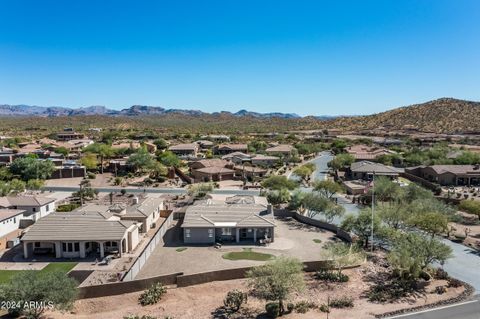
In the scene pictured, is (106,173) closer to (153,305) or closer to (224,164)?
(224,164)

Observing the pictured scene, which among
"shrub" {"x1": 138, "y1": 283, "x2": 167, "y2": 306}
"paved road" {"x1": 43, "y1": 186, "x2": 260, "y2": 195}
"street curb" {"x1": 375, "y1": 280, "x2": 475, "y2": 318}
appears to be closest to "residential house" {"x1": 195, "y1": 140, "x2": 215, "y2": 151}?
"paved road" {"x1": 43, "y1": 186, "x2": 260, "y2": 195}

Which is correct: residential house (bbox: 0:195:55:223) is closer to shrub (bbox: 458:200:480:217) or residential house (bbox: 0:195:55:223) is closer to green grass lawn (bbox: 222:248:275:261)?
green grass lawn (bbox: 222:248:275:261)

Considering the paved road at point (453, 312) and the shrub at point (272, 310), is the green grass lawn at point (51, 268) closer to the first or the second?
the shrub at point (272, 310)

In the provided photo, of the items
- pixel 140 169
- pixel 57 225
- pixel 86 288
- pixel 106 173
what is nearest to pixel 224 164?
pixel 140 169

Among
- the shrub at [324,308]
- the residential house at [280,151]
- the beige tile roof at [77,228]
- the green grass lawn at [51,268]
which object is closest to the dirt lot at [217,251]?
the beige tile roof at [77,228]

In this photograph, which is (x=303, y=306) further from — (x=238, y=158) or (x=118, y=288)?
(x=238, y=158)
